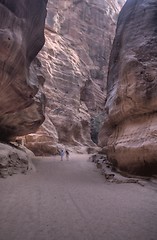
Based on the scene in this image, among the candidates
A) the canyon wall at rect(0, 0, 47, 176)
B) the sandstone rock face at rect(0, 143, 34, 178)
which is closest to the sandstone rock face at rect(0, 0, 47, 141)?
the canyon wall at rect(0, 0, 47, 176)

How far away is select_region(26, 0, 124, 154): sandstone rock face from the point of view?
3291 centimetres

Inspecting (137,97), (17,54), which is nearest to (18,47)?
(17,54)

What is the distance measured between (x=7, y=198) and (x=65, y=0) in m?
53.5

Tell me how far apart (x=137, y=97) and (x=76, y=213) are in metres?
7.17

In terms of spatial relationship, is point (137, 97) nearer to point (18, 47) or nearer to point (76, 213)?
point (18, 47)

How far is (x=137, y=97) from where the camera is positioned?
38.4 feet

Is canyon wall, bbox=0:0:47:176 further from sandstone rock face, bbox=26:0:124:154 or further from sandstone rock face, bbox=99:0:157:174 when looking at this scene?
sandstone rock face, bbox=26:0:124:154

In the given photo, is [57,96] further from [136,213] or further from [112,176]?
[136,213]

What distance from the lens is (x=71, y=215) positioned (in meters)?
6.12

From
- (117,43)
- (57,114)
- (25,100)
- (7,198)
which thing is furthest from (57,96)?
(7,198)

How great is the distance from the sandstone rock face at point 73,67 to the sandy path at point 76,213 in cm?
1640

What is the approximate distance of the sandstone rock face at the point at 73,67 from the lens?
32906 millimetres

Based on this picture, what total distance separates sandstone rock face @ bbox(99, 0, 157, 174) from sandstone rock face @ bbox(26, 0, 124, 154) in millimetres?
13118

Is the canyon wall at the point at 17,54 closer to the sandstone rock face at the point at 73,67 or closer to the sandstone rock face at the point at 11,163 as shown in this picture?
the sandstone rock face at the point at 11,163
